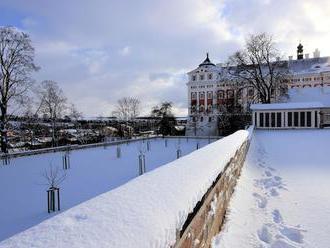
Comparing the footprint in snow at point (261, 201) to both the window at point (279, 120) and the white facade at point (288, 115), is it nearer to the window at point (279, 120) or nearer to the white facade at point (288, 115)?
the white facade at point (288, 115)

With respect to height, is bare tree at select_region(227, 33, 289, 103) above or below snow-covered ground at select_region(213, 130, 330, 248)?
above

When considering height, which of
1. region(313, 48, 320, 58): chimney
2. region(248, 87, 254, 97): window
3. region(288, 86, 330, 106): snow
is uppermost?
region(313, 48, 320, 58): chimney

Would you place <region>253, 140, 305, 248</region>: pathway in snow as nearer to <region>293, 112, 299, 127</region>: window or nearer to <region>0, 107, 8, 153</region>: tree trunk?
<region>0, 107, 8, 153</region>: tree trunk

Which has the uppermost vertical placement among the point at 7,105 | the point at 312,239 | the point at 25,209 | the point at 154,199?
the point at 7,105

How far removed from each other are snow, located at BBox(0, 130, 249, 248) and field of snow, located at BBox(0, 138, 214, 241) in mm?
6586

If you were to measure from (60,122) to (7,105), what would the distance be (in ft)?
35.2

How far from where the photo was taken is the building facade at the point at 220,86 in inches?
1656

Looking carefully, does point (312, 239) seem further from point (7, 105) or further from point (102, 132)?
point (102, 132)

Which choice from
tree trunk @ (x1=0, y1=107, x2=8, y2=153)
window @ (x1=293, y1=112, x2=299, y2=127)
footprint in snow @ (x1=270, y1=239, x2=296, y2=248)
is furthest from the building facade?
footprint in snow @ (x1=270, y1=239, x2=296, y2=248)

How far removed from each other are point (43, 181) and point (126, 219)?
12611 mm

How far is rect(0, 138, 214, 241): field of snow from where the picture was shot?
8969 millimetres

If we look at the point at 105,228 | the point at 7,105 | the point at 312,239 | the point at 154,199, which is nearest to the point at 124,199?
the point at 154,199

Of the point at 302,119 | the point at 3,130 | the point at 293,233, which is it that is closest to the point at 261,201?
the point at 293,233

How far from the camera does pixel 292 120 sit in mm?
27719
